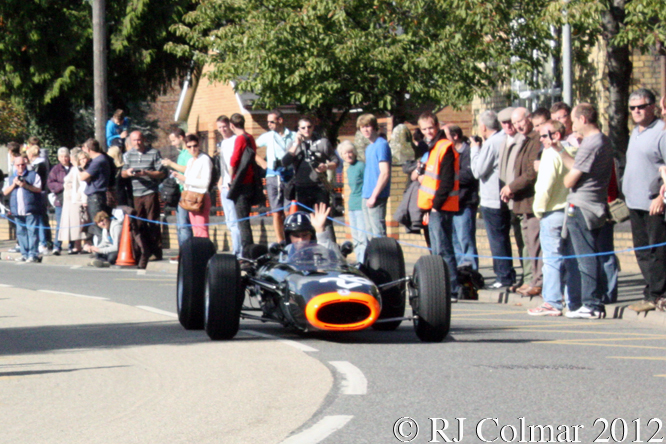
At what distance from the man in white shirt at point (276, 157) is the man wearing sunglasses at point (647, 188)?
21.6 feet

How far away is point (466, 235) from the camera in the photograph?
1566 centimetres

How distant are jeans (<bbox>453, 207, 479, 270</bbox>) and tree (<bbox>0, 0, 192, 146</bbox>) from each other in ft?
65.8

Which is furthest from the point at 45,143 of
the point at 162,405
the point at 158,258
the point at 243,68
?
the point at 162,405

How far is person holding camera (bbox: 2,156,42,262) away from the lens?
22.0 m

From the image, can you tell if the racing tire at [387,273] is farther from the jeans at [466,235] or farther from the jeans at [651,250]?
the jeans at [466,235]

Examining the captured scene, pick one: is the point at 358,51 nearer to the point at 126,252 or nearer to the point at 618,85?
the point at 618,85

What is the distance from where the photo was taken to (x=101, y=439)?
263 inches

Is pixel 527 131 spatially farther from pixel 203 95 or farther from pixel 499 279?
pixel 203 95

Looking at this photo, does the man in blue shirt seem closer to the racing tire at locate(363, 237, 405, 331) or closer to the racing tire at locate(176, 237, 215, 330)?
the racing tire at locate(363, 237, 405, 331)

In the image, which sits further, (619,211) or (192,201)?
(192,201)

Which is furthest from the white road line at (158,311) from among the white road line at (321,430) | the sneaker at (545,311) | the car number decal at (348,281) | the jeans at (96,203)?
the jeans at (96,203)

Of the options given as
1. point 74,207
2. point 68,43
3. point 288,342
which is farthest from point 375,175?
point 68,43

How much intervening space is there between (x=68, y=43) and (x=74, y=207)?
14.1 metres

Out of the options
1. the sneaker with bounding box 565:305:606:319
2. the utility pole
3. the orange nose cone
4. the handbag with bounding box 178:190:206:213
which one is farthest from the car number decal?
the utility pole
